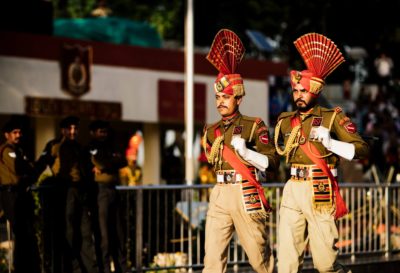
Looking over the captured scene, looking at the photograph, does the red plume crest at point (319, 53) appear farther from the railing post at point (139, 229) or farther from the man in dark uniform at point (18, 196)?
the railing post at point (139, 229)

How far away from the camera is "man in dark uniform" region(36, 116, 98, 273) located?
46.3ft

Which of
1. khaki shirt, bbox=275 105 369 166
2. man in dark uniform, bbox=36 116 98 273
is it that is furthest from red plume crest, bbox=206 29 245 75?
man in dark uniform, bbox=36 116 98 273

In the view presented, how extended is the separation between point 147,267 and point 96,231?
2.68ft

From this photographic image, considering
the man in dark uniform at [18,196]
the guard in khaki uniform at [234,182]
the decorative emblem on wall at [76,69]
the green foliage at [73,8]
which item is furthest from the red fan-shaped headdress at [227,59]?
the green foliage at [73,8]

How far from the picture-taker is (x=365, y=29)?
1913 inches

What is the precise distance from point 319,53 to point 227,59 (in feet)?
2.58

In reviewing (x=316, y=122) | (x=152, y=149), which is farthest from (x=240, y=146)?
(x=152, y=149)

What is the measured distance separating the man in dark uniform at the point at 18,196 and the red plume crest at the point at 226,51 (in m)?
3.09

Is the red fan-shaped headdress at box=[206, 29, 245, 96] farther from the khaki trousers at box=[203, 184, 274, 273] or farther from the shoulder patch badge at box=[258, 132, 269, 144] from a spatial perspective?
the khaki trousers at box=[203, 184, 274, 273]

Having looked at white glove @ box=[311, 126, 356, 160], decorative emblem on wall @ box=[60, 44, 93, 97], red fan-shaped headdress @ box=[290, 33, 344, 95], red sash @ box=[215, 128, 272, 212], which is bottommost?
red sash @ box=[215, 128, 272, 212]

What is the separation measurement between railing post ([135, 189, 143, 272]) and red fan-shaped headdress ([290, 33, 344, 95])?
13.4 feet

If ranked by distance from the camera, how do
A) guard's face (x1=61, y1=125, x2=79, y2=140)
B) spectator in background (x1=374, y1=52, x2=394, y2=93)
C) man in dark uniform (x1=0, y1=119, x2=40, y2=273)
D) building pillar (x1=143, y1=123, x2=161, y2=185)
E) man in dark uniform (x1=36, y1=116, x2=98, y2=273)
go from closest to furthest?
1. man in dark uniform (x1=0, y1=119, x2=40, y2=273)
2. man in dark uniform (x1=36, y1=116, x2=98, y2=273)
3. guard's face (x1=61, y1=125, x2=79, y2=140)
4. building pillar (x1=143, y1=123, x2=161, y2=185)
5. spectator in background (x1=374, y1=52, x2=394, y2=93)

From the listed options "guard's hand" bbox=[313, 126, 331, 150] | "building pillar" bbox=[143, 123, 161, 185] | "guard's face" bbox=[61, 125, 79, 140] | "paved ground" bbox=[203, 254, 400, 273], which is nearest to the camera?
"guard's hand" bbox=[313, 126, 331, 150]

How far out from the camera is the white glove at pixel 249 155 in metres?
10.8
